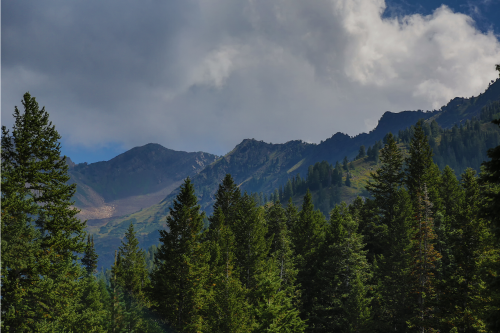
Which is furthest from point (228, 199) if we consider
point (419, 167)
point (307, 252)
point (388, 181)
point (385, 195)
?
point (419, 167)

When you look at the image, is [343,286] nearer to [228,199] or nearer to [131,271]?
[228,199]

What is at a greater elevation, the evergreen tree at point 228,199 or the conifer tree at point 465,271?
the evergreen tree at point 228,199

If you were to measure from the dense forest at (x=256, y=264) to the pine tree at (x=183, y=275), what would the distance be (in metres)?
0.11

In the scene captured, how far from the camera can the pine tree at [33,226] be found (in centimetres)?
1778

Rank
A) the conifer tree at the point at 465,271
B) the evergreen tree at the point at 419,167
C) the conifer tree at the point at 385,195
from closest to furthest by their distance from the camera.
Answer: the conifer tree at the point at 465,271, the conifer tree at the point at 385,195, the evergreen tree at the point at 419,167

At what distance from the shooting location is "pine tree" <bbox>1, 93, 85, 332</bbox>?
1778 cm

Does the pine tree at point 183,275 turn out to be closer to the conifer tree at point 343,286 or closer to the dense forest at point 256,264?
the dense forest at point 256,264

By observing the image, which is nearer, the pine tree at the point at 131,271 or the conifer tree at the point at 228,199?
the conifer tree at the point at 228,199

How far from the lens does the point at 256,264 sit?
3912 cm

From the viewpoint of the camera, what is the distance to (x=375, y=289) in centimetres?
4216

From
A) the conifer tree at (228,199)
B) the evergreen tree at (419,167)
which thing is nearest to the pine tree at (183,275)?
the conifer tree at (228,199)

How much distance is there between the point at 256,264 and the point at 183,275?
12609mm

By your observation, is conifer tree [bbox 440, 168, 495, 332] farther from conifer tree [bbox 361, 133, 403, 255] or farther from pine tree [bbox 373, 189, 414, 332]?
conifer tree [bbox 361, 133, 403, 255]

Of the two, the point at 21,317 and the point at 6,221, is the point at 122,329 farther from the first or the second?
the point at 6,221
